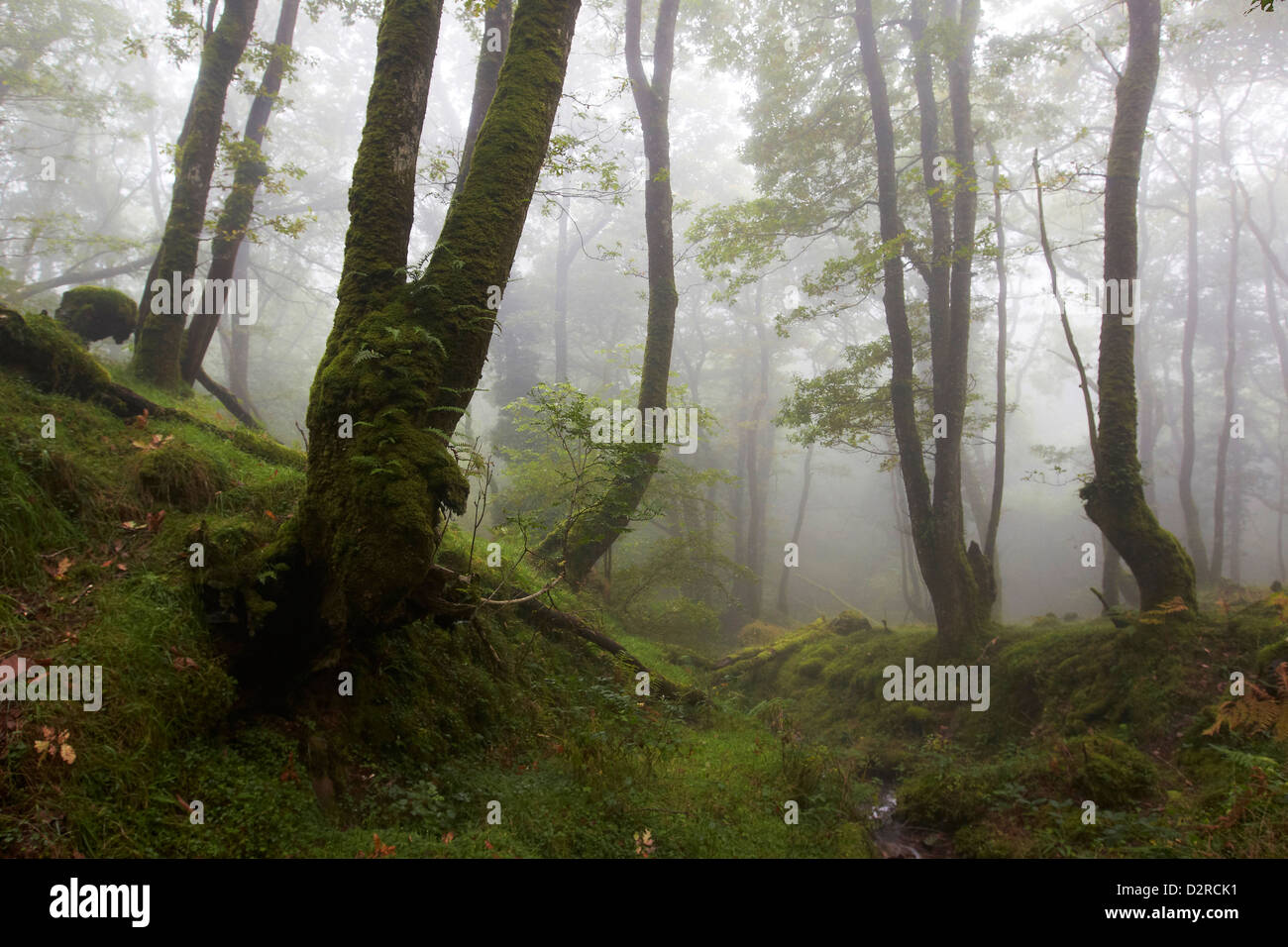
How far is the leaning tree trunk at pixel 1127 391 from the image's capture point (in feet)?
24.2

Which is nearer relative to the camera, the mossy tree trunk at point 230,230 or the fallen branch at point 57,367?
the fallen branch at point 57,367

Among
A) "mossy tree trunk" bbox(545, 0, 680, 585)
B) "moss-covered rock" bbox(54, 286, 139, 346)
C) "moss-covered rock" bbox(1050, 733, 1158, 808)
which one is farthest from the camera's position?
"mossy tree trunk" bbox(545, 0, 680, 585)

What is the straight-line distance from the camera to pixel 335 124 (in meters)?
27.6

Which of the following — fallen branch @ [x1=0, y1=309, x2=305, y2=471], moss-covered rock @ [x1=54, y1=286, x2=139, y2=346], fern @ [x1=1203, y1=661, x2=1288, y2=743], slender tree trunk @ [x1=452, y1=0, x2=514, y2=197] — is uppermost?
slender tree trunk @ [x1=452, y1=0, x2=514, y2=197]

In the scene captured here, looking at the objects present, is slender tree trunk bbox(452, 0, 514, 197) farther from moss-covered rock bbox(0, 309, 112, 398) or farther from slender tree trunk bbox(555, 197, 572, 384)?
slender tree trunk bbox(555, 197, 572, 384)

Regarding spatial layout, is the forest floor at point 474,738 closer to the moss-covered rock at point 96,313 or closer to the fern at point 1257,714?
the fern at point 1257,714

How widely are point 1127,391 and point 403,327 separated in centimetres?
887

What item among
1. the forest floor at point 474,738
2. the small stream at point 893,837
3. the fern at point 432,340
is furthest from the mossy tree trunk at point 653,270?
the fern at point 432,340

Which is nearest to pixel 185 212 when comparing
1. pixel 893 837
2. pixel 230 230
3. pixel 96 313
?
pixel 230 230

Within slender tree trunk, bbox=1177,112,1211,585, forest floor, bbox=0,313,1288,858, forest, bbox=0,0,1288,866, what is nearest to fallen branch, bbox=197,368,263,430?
forest, bbox=0,0,1288,866

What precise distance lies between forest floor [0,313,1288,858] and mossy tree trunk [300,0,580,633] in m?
0.91

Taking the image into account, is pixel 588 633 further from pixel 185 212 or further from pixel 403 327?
pixel 185 212

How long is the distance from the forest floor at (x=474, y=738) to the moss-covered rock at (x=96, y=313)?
1.95 m

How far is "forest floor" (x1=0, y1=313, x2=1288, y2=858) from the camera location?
10.00 ft
